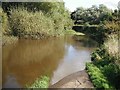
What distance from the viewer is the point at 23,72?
15977 mm

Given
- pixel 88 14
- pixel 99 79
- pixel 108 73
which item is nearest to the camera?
pixel 99 79

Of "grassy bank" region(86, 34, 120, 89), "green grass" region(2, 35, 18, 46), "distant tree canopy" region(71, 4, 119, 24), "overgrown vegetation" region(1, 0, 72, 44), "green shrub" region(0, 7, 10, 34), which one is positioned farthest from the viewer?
"distant tree canopy" region(71, 4, 119, 24)

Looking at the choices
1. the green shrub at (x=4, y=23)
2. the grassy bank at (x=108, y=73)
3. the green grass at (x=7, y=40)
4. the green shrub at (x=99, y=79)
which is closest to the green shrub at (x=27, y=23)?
the green shrub at (x=4, y=23)

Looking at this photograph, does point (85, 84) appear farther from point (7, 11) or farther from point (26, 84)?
point (7, 11)

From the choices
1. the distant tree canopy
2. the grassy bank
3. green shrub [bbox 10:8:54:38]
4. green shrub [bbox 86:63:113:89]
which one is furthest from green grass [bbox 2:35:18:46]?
the distant tree canopy

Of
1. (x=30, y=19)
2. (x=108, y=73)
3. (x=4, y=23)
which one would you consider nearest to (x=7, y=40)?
(x=4, y=23)

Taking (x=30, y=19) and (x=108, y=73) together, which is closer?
(x=108, y=73)

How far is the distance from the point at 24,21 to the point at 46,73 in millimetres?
18683

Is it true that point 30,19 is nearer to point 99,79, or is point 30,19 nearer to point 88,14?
point 99,79

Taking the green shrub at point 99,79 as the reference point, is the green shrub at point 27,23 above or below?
above

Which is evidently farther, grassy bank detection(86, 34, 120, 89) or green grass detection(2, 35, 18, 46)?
green grass detection(2, 35, 18, 46)

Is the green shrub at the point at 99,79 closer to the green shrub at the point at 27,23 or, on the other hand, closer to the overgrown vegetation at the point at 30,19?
the overgrown vegetation at the point at 30,19

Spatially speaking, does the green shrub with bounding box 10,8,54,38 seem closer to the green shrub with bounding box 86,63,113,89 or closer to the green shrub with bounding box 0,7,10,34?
the green shrub with bounding box 0,7,10,34

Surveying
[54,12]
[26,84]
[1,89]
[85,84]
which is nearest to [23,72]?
[26,84]
